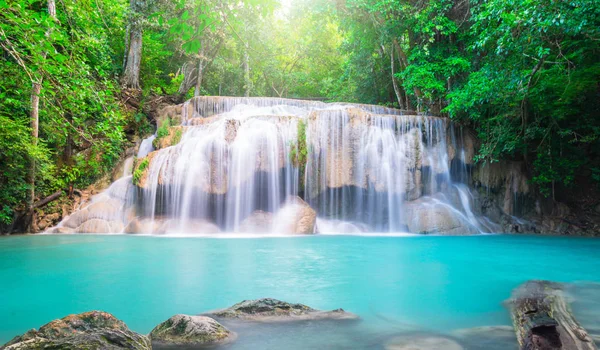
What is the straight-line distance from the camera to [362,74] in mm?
22234

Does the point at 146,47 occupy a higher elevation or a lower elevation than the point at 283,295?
higher

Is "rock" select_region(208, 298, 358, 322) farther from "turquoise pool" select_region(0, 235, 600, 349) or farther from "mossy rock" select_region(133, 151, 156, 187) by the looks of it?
"mossy rock" select_region(133, 151, 156, 187)

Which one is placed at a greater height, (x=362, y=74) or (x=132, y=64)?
(x=362, y=74)

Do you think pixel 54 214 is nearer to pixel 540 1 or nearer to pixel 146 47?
pixel 146 47

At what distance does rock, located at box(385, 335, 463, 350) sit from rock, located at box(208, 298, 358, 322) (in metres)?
0.71

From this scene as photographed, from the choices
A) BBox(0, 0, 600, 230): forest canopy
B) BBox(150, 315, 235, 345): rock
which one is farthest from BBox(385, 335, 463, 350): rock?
BBox(0, 0, 600, 230): forest canopy

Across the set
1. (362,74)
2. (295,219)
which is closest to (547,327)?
(295,219)

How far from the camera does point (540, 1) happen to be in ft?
27.3

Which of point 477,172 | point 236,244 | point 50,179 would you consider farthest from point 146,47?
point 477,172

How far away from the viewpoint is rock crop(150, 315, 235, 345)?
3.08m

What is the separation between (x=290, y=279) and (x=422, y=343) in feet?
10.0

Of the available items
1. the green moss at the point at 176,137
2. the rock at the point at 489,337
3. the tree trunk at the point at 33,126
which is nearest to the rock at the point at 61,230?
the tree trunk at the point at 33,126

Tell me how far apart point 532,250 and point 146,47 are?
20.6 m

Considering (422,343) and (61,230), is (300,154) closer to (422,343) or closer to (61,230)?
(61,230)
